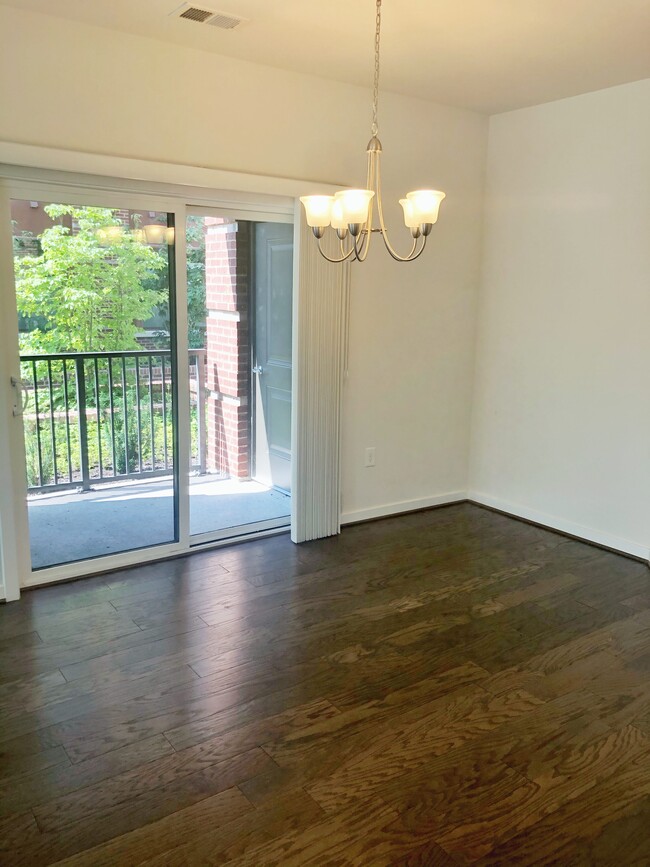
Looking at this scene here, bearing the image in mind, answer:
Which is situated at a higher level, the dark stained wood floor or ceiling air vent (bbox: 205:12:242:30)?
ceiling air vent (bbox: 205:12:242:30)

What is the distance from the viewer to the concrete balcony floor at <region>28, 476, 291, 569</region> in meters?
3.66

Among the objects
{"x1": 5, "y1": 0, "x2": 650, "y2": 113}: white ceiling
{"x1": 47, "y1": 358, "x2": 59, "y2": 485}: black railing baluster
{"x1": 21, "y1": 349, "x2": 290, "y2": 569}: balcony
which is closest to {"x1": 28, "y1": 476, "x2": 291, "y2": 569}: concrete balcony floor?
{"x1": 21, "y1": 349, "x2": 290, "y2": 569}: balcony

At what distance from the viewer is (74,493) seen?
374 cm

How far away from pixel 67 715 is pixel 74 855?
26.8 inches

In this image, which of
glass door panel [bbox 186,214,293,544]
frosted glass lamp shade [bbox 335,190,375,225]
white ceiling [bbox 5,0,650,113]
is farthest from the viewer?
glass door panel [bbox 186,214,293,544]

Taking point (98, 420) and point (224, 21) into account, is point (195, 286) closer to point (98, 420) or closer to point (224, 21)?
point (98, 420)

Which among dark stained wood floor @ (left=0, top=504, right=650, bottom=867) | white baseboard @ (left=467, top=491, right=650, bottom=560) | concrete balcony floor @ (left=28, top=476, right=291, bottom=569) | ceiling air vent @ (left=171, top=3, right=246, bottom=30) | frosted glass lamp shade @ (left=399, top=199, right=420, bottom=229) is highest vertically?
ceiling air vent @ (left=171, top=3, right=246, bottom=30)

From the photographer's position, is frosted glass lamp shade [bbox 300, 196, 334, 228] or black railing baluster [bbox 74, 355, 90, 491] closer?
frosted glass lamp shade [bbox 300, 196, 334, 228]

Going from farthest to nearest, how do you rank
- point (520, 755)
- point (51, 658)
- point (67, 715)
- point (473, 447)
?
point (473, 447), point (51, 658), point (67, 715), point (520, 755)

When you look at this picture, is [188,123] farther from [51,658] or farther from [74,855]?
[74,855]

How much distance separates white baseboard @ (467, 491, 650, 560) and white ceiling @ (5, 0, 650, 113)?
266 centimetres

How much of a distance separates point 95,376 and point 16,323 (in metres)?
0.49

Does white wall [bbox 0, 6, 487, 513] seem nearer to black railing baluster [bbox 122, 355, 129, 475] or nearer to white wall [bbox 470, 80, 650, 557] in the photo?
white wall [bbox 470, 80, 650, 557]

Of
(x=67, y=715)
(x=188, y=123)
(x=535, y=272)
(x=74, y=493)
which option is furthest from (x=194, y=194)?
(x=67, y=715)
